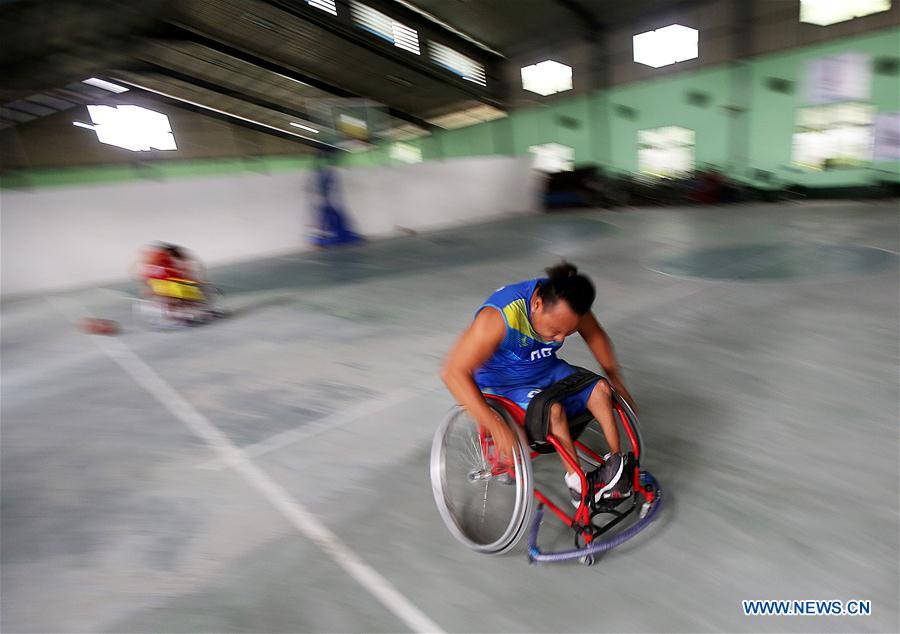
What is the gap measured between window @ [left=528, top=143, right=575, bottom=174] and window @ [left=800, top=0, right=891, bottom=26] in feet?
21.7

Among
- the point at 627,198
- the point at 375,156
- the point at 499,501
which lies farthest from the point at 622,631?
the point at 627,198

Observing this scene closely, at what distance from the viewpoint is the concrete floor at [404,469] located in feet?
5.70

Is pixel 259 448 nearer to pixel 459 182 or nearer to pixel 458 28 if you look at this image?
pixel 459 182

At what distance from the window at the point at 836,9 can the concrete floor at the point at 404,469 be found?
833 centimetres

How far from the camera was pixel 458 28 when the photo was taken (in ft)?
50.0

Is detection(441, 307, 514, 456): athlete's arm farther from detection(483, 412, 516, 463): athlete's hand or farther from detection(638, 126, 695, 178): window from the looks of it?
detection(638, 126, 695, 178): window

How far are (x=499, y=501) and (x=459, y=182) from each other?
1131 cm

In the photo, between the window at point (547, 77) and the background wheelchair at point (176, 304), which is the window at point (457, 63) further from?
the background wheelchair at point (176, 304)

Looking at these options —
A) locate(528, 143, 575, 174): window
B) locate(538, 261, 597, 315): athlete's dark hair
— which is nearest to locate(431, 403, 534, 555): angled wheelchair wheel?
locate(538, 261, 597, 315): athlete's dark hair

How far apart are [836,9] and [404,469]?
13935 millimetres

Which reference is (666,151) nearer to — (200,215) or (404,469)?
(200,215)

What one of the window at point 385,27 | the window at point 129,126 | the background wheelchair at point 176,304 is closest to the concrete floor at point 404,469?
the background wheelchair at point 176,304

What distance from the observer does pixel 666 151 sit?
14.2m

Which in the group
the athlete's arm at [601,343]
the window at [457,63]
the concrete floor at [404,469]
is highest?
the window at [457,63]
